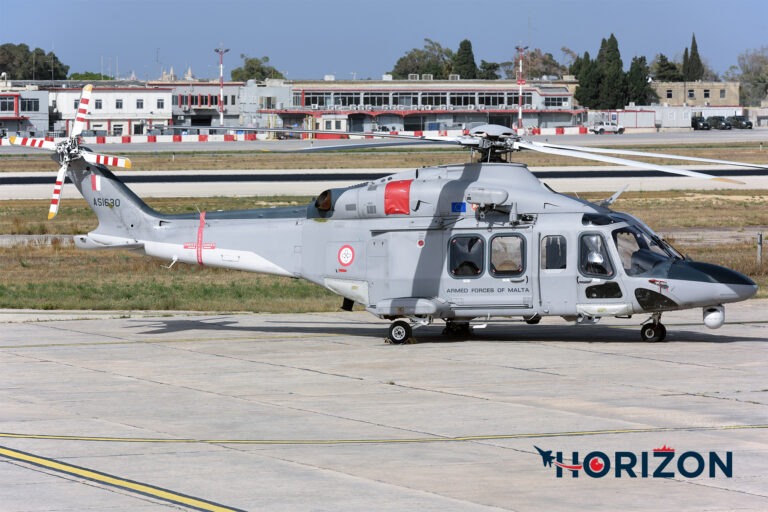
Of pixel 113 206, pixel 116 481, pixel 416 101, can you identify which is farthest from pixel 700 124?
pixel 116 481

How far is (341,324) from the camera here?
2319cm

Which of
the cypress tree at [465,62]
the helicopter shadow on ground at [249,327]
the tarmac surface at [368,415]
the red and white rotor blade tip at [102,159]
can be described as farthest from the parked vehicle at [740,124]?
the red and white rotor blade tip at [102,159]

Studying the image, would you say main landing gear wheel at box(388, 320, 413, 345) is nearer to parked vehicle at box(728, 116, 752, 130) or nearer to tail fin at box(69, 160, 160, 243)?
tail fin at box(69, 160, 160, 243)

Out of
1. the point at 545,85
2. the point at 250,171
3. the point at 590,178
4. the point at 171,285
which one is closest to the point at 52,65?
the point at 545,85

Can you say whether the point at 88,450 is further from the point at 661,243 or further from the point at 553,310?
the point at 661,243

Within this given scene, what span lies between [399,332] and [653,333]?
503 centimetres

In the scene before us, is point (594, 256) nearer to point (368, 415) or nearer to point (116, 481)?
point (368, 415)

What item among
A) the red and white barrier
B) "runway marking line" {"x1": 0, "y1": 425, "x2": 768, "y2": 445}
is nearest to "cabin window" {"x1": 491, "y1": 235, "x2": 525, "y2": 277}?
"runway marking line" {"x1": 0, "y1": 425, "x2": 768, "y2": 445}

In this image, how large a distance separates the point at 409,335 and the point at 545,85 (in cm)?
14210

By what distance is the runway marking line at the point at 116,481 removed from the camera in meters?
9.81

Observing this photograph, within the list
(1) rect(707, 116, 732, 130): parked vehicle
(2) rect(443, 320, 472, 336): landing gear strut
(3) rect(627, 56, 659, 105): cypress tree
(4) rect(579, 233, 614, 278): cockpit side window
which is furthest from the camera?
(3) rect(627, 56, 659, 105): cypress tree

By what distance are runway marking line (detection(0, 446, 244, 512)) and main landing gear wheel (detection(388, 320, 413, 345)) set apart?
929 centimetres

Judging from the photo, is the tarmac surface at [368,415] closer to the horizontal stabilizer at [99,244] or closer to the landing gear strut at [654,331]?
the landing gear strut at [654,331]

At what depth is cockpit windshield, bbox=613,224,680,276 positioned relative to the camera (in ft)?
61.5
